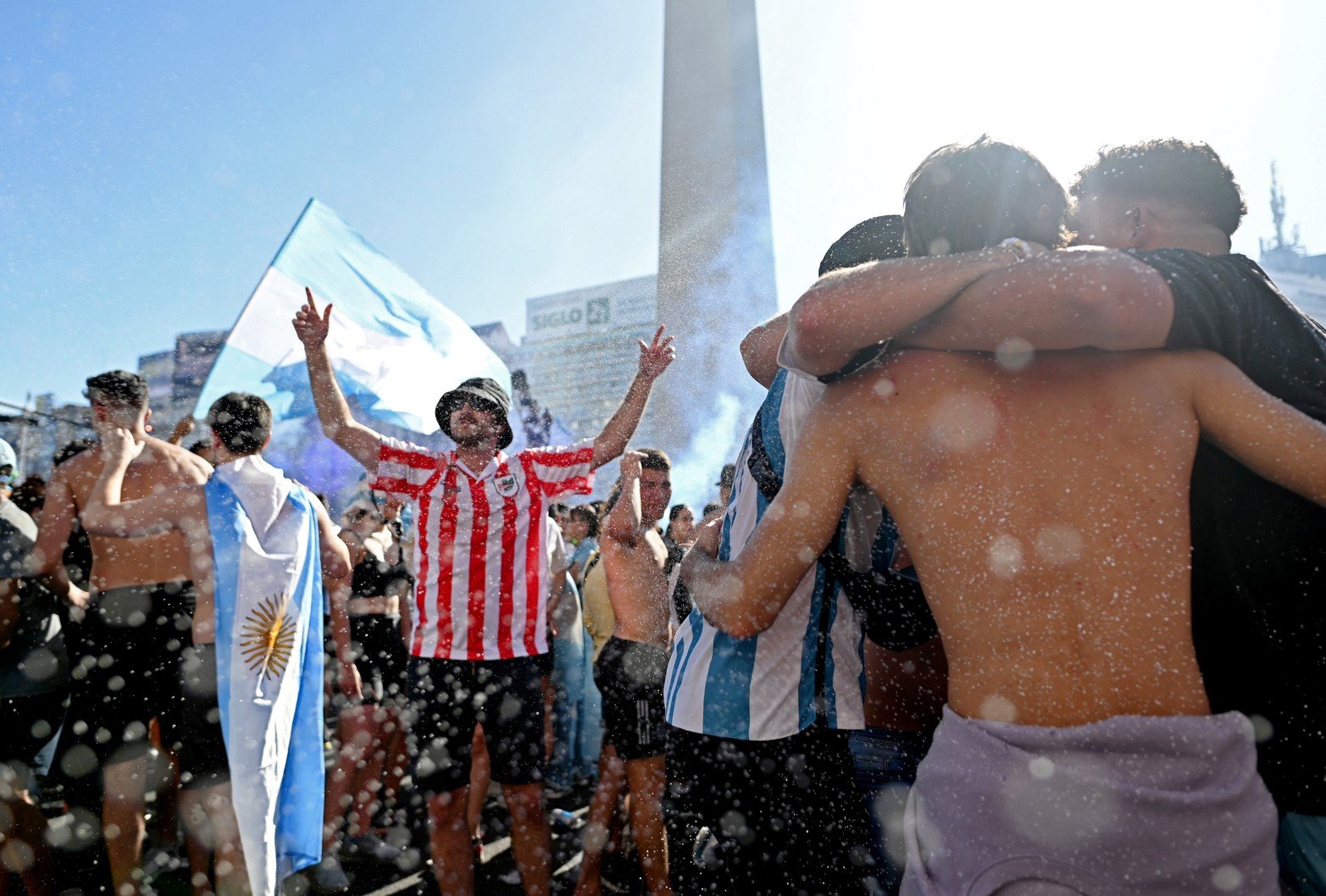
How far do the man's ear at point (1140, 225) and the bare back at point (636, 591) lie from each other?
7.72ft

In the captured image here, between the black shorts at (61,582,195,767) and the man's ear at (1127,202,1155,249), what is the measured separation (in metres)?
3.46

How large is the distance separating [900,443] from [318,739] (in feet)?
9.64

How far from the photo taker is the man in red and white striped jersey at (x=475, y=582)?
9.66 feet

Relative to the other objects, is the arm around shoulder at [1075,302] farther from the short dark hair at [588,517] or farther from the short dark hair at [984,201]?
the short dark hair at [588,517]

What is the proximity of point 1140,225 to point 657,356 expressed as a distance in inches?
82.9

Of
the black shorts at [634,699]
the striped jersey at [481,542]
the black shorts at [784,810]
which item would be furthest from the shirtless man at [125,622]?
the black shorts at [784,810]

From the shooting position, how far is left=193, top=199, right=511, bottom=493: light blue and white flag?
23.4 ft

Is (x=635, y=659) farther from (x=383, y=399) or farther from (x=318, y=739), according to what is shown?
(x=383, y=399)

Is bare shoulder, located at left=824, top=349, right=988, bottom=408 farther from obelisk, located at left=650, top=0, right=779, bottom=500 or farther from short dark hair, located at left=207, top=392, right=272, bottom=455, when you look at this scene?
obelisk, located at left=650, top=0, right=779, bottom=500

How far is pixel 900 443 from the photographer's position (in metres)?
1.06

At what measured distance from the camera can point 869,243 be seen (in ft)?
5.61

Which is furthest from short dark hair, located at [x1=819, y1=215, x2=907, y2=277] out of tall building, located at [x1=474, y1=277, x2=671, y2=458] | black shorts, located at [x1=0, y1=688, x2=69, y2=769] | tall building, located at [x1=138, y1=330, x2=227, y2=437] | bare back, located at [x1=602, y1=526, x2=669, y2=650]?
tall building, located at [x1=474, y1=277, x2=671, y2=458]

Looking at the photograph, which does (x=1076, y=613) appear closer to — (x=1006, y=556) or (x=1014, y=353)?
(x=1006, y=556)

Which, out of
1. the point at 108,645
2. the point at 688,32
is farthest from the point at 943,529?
the point at 688,32
